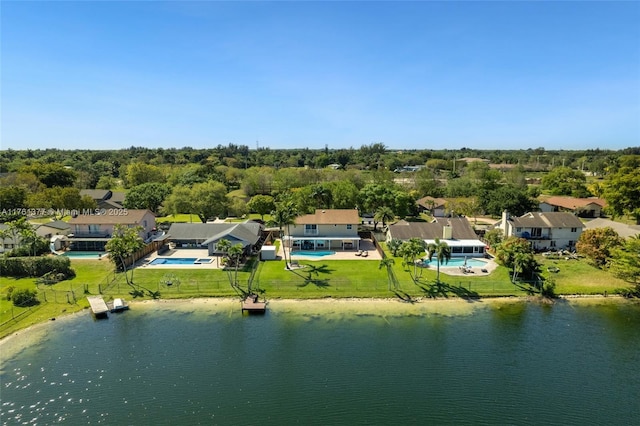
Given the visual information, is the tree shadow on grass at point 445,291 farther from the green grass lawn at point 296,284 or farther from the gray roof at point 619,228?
the gray roof at point 619,228

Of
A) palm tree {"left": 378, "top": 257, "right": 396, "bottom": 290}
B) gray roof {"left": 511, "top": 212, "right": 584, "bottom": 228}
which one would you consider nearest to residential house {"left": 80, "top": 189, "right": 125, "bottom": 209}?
palm tree {"left": 378, "top": 257, "right": 396, "bottom": 290}

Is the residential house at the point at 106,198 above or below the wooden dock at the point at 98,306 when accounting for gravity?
above

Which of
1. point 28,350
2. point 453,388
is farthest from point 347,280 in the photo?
point 28,350

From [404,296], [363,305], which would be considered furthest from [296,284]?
[404,296]

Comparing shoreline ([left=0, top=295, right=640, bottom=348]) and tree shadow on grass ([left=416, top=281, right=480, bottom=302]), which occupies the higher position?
tree shadow on grass ([left=416, top=281, right=480, bottom=302])

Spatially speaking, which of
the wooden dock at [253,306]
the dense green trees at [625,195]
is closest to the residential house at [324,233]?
the wooden dock at [253,306]

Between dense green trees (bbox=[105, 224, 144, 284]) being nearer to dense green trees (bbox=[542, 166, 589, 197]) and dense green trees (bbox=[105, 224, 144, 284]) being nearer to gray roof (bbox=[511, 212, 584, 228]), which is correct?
gray roof (bbox=[511, 212, 584, 228])

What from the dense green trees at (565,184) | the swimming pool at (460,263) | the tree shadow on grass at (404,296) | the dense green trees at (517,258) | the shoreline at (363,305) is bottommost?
the shoreline at (363,305)
